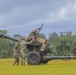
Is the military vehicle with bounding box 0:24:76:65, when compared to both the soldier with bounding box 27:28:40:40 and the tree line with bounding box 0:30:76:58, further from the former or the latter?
the tree line with bounding box 0:30:76:58

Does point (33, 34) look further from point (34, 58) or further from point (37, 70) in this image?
point (37, 70)

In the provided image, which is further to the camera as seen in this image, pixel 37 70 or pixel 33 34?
pixel 33 34

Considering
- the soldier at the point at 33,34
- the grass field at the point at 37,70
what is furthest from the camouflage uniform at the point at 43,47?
the grass field at the point at 37,70

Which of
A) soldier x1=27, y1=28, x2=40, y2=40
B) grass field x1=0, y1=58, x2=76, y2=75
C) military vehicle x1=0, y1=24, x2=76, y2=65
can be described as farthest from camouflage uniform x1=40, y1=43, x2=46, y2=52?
grass field x1=0, y1=58, x2=76, y2=75

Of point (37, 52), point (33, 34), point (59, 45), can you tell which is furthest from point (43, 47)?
point (59, 45)

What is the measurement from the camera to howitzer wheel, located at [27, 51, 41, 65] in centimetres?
2675

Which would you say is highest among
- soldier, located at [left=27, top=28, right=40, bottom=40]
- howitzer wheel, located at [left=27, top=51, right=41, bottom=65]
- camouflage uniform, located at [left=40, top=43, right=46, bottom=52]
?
soldier, located at [left=27, top=28, right=40, bottom=40]

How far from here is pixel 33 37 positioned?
88.5 feet

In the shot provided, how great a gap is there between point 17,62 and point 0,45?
258ft

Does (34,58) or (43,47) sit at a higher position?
(43,47)

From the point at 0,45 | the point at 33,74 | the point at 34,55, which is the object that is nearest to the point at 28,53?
the point at 34,55

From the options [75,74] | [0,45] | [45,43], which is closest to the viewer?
[75,74]

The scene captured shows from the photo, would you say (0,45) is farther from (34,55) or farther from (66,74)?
(66,74)

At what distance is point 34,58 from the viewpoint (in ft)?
88.4
